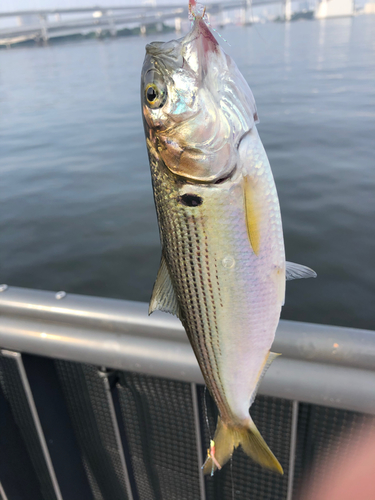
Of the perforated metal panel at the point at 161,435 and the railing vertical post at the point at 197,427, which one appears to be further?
the perforated metal panel at the point at 161,435

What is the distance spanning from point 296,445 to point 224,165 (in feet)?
5.26

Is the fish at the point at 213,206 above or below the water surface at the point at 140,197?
above

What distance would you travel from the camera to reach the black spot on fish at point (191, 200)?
4.02 feet

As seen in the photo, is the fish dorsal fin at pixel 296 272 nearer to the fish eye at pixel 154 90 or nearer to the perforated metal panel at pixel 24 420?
the fish eye at pixel 154 90

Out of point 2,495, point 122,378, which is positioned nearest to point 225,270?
point 122,378

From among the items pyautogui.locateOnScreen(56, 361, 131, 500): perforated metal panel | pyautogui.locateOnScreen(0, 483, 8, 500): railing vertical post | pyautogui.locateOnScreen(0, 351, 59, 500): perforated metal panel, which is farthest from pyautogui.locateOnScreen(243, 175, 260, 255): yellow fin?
pyautogui.locateOnScreen(0, 483, 8, 500): railing vertical post

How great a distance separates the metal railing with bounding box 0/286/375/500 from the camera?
1.60m

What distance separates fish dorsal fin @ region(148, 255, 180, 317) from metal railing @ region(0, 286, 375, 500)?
45cm

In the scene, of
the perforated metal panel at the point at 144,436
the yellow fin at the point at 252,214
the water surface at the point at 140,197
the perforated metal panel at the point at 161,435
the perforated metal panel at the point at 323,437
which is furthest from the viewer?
the water surface at the point at 140,197

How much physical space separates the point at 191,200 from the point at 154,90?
0.42 metres

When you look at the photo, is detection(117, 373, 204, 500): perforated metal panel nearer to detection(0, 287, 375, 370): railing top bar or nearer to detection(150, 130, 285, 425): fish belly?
detection(0, 287, 375, 370): railing top bar

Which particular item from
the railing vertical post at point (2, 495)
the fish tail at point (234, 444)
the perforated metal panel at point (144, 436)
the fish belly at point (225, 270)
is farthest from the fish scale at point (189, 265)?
the railing vertical post at point (2, 495)

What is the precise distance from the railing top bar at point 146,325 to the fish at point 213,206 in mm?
360

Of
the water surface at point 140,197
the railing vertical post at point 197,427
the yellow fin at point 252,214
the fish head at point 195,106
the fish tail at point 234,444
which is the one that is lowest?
the water surface at point 140,197
